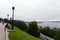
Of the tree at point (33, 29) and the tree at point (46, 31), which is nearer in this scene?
the tree at point (33, 29)

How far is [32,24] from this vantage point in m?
39.6

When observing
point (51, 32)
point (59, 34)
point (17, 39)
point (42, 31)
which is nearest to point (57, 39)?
point (59, 34)

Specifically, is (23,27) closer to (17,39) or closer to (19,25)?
(19,25)

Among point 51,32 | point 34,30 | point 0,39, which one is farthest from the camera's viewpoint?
point 51,32

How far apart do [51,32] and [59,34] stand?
79.6 feet

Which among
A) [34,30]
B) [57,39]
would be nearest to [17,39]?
[57,39]

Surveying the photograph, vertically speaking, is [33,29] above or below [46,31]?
above

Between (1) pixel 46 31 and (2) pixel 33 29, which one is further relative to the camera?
(1) pixel 46 31

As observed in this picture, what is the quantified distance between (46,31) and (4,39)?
32.7 metres

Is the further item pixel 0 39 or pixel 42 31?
pixel 42 31

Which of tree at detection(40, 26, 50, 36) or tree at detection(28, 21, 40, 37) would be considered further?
tree at detection(40, 26, 50, 36)

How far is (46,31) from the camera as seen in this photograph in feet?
160

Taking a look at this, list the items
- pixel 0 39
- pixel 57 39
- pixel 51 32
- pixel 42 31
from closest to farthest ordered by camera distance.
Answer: pixel 0 39 < pixel 57 39 < pixel 51 32 < pixel 42 31

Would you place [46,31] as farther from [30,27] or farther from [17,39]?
[17,39]
